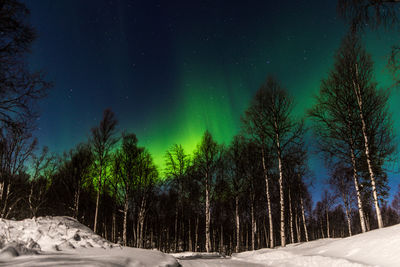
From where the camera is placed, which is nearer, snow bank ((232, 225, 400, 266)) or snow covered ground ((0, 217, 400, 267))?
snow covered ground ((0, 217, 400, 267))

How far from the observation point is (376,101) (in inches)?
441

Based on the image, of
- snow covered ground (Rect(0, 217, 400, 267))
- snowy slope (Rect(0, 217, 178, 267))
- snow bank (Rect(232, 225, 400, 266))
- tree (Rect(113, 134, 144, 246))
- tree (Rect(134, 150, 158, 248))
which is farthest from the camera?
tree (Rect(134, 150, 158, 248))

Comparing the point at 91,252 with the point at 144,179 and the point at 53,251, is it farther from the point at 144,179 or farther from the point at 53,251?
the point at 144,179

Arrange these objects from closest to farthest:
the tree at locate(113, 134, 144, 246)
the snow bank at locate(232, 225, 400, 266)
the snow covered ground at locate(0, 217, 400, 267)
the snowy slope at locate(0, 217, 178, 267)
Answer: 1. the snowy slope at locate(0, 217, 178, 267)
2. the snow covered ground at locate(0, 217, 400, 267)
3. the snow bank at locate(232, 225, 400, 266)
4. the tree at locate(113, 134, 144, 246)

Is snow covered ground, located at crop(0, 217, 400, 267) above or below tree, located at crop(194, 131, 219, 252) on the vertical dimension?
below

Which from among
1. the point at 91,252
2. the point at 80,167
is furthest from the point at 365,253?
the point at 80,167

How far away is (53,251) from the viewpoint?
3.87m

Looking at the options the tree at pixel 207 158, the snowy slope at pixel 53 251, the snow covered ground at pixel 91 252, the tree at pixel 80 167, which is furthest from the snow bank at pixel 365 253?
the tree at pixel 80 167

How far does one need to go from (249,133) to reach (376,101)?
697 cm

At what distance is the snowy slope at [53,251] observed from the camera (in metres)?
2.92

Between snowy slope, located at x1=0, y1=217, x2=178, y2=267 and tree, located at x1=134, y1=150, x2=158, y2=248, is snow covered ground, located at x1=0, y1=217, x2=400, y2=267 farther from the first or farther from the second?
tree, located at x1=134, y1=150, x2=158, y2=248

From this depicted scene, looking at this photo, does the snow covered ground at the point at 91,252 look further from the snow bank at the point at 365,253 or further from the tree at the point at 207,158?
the tree at the point at 207,158

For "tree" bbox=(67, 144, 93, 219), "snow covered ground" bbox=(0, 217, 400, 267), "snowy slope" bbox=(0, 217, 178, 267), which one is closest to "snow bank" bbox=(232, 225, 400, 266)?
"snow covered ground" bbox=(0, 217, 400, 267)

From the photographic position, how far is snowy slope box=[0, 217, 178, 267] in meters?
2.92
